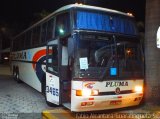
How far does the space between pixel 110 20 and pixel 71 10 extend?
1.25 metres

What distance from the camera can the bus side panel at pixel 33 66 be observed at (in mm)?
11141

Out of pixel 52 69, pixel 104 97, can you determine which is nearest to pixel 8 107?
pixel 52 69

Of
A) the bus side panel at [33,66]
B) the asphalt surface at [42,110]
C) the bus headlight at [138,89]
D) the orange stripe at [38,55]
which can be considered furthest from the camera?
the bus side panel at [33,66]

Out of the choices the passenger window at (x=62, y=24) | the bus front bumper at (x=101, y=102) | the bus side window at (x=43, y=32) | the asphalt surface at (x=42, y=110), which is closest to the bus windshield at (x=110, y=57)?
the bus front bumper at (x=101, y=102)

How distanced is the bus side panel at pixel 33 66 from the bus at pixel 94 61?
153 centimetres

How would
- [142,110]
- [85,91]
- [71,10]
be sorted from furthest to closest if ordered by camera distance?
1. [142,110]
2. [71,10]
3. [85,91]

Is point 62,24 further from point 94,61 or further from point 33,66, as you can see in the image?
point 33,66

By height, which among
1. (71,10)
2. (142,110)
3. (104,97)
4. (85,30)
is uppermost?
(71,10)

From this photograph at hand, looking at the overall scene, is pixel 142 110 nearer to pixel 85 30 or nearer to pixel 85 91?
pixel 85 91

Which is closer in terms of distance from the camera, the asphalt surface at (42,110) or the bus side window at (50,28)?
the asphalt surface at (42,110)

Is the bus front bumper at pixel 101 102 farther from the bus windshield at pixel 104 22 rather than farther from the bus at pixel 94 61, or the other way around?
the bus windshield at pixel 104 22

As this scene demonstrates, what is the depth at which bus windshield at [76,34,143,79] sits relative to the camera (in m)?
7.88

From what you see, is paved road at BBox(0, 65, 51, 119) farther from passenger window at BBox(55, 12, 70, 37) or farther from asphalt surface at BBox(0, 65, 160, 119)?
passenger window at BBox(55, 12, 70, 37)

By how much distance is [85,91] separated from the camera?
304 inches
